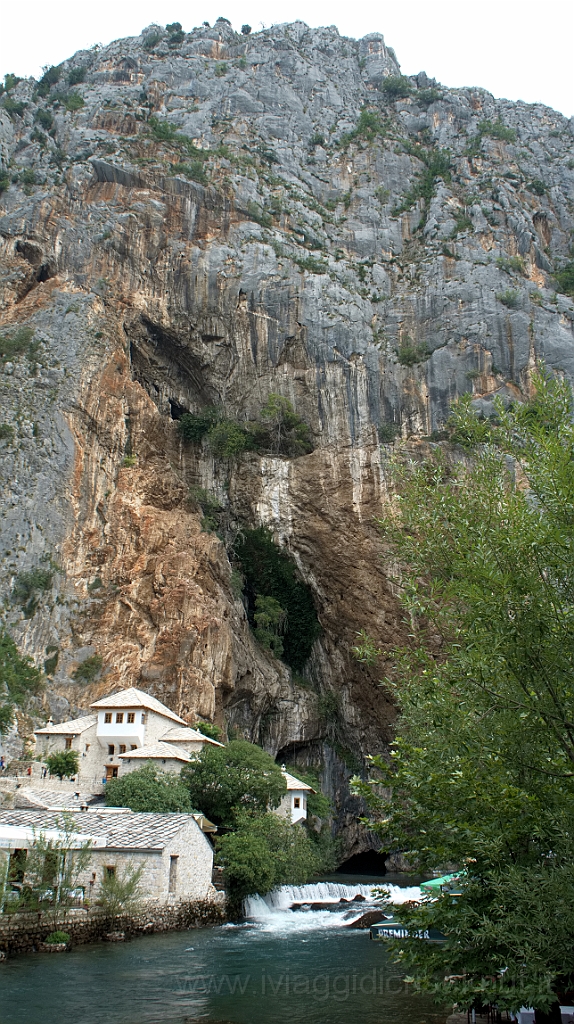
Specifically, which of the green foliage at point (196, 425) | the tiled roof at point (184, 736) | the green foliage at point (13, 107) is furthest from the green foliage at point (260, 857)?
the green foliage at point (13, 107)

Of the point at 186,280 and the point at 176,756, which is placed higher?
Result: the point at 186,280

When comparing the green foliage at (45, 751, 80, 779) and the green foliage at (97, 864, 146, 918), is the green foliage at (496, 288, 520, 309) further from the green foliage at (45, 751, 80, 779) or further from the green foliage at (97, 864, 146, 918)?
the green foliage at (97, 864, 146, 918)

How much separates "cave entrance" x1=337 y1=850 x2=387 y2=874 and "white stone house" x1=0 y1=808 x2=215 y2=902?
993 inches

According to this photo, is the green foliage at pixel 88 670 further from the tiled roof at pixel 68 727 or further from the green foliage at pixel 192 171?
the green foliage at pixel 192 171

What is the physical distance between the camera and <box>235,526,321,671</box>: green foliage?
48.5 meters

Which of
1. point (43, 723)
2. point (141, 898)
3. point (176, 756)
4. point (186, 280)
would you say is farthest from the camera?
point (186, 280)

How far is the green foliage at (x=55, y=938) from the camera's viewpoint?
18.2 metres

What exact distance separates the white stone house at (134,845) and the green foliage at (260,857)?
84 cm

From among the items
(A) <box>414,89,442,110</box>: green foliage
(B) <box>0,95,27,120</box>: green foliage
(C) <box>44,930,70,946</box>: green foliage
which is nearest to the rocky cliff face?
(B) <box>0,95,27,120</box>: green foliage

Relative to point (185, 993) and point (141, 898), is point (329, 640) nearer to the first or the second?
point (141, 898)

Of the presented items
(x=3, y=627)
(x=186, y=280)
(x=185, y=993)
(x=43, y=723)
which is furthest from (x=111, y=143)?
(x=185, y=993)

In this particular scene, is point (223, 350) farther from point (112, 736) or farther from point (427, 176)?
point (427, 176)

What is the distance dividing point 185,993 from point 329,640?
1353 inches

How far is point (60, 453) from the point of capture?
41.5m
